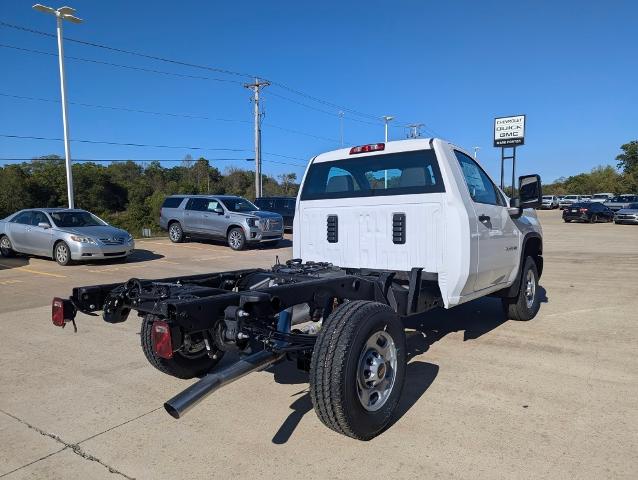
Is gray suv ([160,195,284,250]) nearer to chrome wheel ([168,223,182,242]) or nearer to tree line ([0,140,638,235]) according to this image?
chrome wheel ([168,223,182,242])

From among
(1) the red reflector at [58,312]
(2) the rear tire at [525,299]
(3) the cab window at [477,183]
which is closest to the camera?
(1) the red reflector at [58,312]

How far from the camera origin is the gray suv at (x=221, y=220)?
1650 cm

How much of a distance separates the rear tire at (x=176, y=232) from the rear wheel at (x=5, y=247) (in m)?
5.71

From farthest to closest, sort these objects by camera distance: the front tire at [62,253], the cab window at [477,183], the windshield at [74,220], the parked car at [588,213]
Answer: the parked car at [588,213] < the windshield at [74,220] < the front tire at [62,253] < the cab window at [477,183]

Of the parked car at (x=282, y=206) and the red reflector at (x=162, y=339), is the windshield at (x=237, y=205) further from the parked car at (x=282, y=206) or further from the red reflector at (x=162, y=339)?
the red reflector at (x=162, y=339)

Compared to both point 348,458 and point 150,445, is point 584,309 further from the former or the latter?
point 150,445

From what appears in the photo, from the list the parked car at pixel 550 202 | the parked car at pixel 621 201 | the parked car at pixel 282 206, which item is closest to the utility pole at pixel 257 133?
the parked car at pixel 282 206

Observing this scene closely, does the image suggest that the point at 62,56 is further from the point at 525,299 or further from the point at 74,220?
the point at 525,299

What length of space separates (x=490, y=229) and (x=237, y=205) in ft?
44.0

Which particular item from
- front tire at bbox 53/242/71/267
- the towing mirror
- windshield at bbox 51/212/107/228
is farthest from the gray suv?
the towing mirror

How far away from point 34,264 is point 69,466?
11291 mm

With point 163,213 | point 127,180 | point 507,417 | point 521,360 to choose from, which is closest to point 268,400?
point 507,417

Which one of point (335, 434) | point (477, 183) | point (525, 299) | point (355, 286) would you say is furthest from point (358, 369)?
point (525, 299)

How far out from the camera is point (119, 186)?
71.1 m
